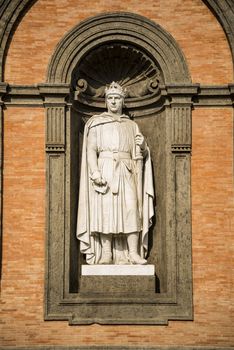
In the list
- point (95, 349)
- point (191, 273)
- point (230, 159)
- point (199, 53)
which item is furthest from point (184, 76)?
point (95, 349)

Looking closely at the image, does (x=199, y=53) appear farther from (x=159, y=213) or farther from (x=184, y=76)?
(x=159, y=213)

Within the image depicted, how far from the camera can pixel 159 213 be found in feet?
55.1

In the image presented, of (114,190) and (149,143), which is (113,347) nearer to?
(114,190)

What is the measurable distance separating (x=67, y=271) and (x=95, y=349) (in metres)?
1.53

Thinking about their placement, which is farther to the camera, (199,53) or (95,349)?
(199,53)

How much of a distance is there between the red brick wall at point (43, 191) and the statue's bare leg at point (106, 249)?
1.11m

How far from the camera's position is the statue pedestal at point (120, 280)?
15.9m

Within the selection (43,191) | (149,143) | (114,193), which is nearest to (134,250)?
(114,193)

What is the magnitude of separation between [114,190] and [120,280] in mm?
1643

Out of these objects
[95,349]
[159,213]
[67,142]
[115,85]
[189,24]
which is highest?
[189,24]

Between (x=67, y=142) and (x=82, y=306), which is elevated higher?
(x=67, y=142)

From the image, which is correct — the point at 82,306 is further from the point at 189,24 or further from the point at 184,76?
the point at 189,24

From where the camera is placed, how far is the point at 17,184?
53.5ft

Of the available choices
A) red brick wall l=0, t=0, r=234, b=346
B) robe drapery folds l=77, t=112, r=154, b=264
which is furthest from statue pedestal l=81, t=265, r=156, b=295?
red brick wall l=0, t=0, r=234, b=346
